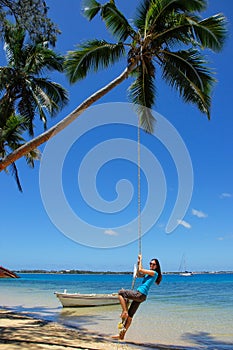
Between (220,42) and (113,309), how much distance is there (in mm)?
12582

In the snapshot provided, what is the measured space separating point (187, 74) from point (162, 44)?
1.01 meters

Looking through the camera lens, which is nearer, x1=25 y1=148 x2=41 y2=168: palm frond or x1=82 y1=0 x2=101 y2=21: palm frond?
x1=82 y1=0 x2=101 y2=21: palm frond

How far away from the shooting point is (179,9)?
899 cm

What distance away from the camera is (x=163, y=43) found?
30.1 feet

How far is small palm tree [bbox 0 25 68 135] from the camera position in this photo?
12.6 meters

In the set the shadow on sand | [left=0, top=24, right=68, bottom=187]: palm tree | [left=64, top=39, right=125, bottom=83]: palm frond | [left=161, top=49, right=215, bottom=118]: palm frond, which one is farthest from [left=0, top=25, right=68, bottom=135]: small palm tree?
the shadow on sand

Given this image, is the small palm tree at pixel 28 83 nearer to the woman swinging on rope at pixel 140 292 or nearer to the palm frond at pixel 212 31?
the palm frond at pixel 212 31

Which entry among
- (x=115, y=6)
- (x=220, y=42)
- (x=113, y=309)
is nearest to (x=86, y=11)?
(x=115, y=6)

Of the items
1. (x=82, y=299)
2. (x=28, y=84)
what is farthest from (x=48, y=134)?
(x=82, y=299)

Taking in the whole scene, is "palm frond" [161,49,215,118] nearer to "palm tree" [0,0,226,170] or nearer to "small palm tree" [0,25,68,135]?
"palm tree" [0,0,226,170]

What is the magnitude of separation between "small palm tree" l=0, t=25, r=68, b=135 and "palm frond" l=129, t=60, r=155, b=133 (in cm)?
321

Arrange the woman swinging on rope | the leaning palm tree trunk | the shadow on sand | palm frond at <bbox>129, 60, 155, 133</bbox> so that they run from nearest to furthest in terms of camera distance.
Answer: the shadow on sand → the woman swinging on rope → the leaning palm tree trunk → palm frond at <bbox>129, 60, 155, 133</bbox>

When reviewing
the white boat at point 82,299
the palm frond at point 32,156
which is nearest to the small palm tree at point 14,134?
the palm frond at point 32,156

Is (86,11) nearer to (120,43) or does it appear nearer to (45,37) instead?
(120,43)
